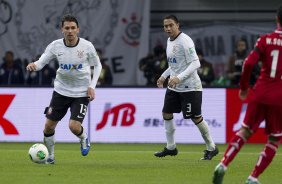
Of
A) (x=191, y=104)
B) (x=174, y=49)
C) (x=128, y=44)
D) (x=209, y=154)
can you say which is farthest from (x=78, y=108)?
(x=128, y=44)

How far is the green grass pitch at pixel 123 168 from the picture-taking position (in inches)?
451

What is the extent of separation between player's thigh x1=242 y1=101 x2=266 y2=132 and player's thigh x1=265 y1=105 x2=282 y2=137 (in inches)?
2.8

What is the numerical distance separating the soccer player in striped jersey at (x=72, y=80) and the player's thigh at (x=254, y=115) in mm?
3540

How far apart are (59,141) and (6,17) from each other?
5.70 meters

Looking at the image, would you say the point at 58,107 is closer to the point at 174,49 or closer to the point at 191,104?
the point at 174,49

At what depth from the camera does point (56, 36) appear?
2488cm

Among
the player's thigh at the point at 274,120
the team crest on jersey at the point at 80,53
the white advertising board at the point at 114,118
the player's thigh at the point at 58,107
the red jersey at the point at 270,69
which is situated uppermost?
the red jersey at the point at 270,69

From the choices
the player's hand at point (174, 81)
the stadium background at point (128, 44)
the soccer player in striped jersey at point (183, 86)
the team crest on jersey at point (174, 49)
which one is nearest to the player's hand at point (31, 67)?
the player's hand at point (174, 81)

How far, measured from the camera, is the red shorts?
34.6 ft

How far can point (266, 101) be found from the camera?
10.5m

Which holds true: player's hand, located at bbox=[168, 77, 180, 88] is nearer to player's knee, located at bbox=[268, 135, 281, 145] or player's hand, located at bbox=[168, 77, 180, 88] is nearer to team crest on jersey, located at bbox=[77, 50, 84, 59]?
team crest on jersey, located at bbox=[77, 50, 84, 59]

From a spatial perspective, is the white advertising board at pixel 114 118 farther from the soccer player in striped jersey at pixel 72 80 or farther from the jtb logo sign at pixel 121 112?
the soccer player in striped jersey at pixel 72 80

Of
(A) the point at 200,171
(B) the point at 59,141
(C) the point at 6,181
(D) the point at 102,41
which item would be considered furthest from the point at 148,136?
(C) the point at 6,181

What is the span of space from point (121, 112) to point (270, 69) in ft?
32.7
